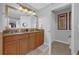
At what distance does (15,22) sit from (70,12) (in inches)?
39.6

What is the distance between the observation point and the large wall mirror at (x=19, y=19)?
2225 mm

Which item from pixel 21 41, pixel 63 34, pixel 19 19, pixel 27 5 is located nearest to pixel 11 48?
pixel 21 41

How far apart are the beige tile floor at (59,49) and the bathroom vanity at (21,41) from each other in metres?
0.25

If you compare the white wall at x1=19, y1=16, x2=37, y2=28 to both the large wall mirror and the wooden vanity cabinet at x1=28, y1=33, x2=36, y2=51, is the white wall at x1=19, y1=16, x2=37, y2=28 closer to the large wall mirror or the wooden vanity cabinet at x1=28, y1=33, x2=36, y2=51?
the large wall mirror

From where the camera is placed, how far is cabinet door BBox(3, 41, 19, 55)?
7.09ft

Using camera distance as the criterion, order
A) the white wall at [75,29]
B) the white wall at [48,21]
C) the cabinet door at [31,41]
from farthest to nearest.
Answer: the cabinet door at [31,41] → the white wall at [48,21] → the white wall at [75,29]

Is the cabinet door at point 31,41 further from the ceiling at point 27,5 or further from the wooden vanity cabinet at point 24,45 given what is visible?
the ceiling at point 27,5

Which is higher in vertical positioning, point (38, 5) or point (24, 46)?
point (38, 5)

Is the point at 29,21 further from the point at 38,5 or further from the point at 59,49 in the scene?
the point at 59,49

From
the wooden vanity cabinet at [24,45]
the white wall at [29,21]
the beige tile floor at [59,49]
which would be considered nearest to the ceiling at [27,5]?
the white wall at [29,21]

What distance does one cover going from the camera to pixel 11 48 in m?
2.22

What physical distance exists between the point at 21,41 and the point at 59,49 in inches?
29.1

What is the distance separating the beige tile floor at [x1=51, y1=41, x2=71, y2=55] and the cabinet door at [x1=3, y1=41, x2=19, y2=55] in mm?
671
